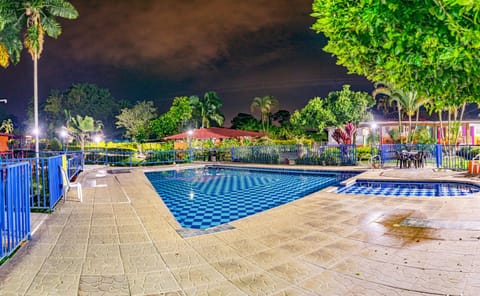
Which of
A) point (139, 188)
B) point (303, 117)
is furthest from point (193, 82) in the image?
point (139, 188)

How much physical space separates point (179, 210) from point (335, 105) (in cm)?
2028

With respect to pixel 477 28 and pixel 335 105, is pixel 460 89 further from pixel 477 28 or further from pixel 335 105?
pixel 335 105

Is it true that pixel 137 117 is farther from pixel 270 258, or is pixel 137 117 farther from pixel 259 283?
pixel 259 283

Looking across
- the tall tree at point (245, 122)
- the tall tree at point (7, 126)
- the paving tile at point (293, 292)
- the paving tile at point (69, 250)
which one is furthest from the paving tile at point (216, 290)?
the tall tree at point (245, 122)

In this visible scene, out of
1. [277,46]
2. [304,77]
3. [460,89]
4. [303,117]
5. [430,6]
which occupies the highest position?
[277,46]

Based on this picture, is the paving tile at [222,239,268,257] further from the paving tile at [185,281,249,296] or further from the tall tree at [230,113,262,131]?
the tall tree at [230,113,262,131]

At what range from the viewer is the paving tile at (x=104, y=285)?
2893mm

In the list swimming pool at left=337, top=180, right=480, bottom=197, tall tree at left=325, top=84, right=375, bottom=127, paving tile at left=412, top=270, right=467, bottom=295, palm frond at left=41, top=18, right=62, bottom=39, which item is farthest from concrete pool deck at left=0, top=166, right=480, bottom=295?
tall tree at left=325, top=84, right=375, bottom=127

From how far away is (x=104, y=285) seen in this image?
3.04m

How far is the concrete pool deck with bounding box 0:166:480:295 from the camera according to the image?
296 centimetres

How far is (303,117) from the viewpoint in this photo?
27.2m

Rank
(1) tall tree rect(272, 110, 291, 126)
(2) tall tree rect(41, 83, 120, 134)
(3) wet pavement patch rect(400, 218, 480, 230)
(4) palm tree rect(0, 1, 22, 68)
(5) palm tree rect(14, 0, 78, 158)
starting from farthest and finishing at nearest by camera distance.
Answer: (2) tall tree rect(41, 83, 120, 134), (1) tall tree rect(272, 110, 291, 126), (4) palm tree rect(0, 1, 22, 68), (5) palm tree rect(14, 0, 78, 158), (3) wet pavement patch rect(400, 218, 480, 230)

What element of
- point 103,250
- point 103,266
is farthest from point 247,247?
point 103,250

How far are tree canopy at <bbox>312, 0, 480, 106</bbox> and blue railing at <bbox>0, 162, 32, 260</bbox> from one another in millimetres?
4159
